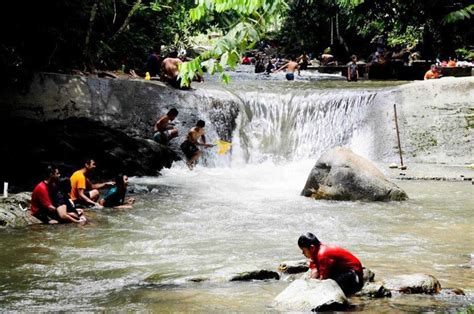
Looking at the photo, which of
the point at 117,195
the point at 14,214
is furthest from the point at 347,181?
the point at 14,214

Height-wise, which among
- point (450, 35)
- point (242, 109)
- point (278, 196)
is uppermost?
point (450, 35)

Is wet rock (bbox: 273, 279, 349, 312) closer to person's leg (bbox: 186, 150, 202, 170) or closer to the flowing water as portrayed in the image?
the flowing water

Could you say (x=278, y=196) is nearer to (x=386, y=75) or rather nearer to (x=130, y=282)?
(x=130, y=282)

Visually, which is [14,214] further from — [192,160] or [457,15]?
[457,15]

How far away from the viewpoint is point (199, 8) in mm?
4641

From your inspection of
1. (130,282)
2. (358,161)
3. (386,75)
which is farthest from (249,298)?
(386,75)

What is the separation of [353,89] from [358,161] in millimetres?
7485

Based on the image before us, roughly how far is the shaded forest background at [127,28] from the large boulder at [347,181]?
252 cm

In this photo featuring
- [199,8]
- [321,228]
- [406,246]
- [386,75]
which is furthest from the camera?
[386,75]

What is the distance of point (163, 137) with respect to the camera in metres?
18.6

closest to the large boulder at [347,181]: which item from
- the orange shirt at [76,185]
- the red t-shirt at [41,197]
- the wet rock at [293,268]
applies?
the orange shirt at [76,185]

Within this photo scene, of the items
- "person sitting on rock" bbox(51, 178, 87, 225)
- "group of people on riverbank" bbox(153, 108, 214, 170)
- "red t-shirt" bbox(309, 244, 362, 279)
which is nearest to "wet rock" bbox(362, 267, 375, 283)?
"red t-shirt" bbox(309, 244, 362, 279)

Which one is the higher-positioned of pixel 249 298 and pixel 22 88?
pixel 22 88

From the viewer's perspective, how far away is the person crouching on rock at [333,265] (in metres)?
7.57
